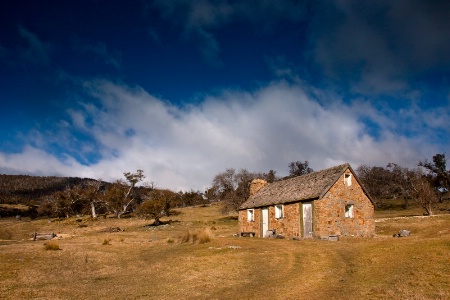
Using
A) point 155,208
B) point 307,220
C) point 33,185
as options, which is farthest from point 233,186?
point 33,185

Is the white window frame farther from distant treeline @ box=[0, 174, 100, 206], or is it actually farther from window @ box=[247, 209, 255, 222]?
distant treeline @ box=[0, 174, 100, 206]

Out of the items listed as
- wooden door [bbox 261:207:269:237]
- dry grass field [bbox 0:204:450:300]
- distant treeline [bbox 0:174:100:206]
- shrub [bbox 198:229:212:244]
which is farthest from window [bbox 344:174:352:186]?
distant treeline [bbox 0:174:100:206]

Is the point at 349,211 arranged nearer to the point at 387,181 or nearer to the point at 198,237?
the point at 198,237

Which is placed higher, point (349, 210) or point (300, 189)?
point (300, 189)

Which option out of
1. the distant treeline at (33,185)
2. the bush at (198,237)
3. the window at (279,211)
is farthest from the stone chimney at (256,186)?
the distant treeline at (33,185)

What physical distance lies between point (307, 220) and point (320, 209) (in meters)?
1.52

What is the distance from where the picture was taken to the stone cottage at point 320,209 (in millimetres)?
26969

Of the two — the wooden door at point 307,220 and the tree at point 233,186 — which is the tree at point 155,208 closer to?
the tree at point 233,186

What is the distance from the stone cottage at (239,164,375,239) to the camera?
26969 millimetres

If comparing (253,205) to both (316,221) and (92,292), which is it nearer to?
(316,221)

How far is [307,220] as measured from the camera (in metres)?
27.5

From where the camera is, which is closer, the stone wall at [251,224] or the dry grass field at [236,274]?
the dry grass field at [236,274]

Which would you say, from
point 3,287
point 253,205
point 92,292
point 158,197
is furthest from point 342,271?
point 158,197

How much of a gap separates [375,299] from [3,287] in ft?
38.5
